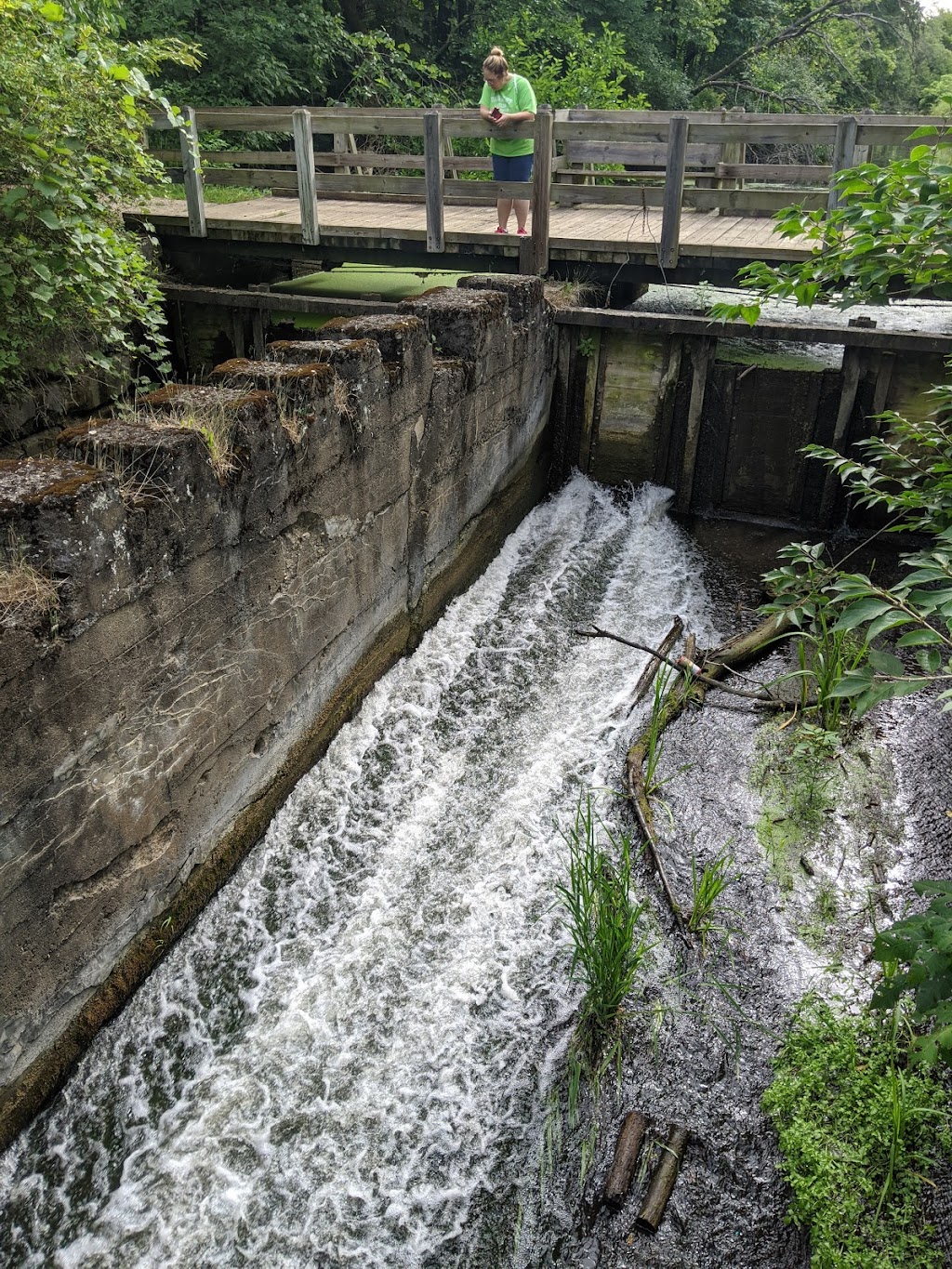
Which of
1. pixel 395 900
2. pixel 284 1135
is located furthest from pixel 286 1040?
pixel 395 900

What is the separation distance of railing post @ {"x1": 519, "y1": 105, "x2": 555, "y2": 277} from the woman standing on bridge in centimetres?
17

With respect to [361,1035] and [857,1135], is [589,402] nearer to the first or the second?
[361,1035]

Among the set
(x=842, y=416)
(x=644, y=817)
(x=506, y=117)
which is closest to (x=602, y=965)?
(x=644, y=817)

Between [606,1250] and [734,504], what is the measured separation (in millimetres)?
7060

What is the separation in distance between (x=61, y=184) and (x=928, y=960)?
5.96 m

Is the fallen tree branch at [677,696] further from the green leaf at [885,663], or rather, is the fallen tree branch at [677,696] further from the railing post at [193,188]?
the railing post at [193,188]

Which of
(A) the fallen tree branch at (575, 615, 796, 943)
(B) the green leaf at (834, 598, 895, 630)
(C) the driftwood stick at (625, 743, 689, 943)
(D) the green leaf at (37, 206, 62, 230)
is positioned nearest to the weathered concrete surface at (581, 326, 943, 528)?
(A) the fallen tree branch at (575, 615, 796, 943)

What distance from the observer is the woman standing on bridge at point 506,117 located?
8.90 meters

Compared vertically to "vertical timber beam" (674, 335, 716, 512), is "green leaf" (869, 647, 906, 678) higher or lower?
higher

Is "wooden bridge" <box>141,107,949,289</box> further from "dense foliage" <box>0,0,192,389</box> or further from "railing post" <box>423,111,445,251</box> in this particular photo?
"dense foliage" <box>0,0,192,389</box>

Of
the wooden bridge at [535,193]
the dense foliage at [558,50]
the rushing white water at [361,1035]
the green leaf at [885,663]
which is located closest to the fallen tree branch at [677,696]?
the rushing white water at [361,1035]

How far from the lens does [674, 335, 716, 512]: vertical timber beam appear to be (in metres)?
8.79

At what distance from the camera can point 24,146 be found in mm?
5730

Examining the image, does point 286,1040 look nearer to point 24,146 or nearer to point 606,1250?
point 606,1250
